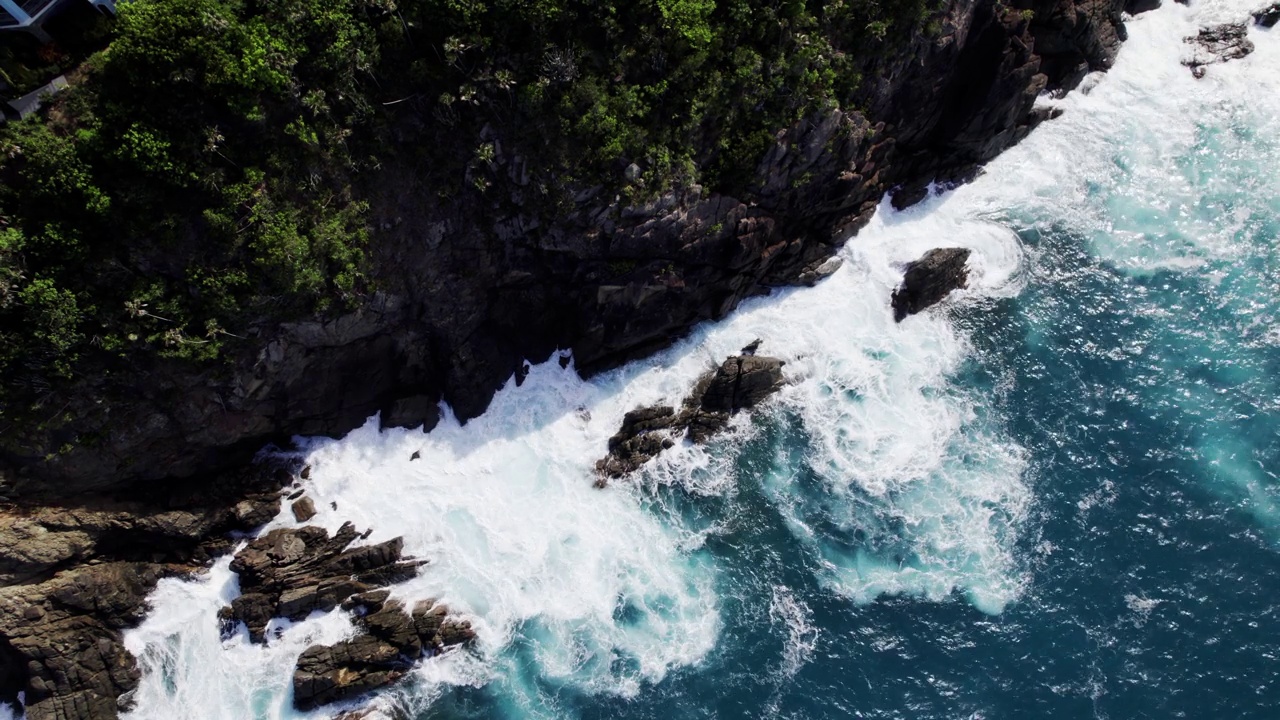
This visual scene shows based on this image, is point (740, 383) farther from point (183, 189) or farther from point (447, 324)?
point (183, 189)

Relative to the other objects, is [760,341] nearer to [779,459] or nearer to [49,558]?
[779,459]

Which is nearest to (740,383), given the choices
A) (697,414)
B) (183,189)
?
(697,414)

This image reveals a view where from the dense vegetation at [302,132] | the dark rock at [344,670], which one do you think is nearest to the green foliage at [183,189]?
the dense vegetation at [302,132]

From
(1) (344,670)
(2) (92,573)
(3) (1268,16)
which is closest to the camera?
(2) (92,573)

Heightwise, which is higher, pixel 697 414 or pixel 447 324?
pixel 447 324

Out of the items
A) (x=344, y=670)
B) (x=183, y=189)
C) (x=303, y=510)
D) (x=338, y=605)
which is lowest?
(x=344, y=670)

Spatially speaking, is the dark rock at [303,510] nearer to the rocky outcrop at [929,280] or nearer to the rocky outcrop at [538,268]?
the rocky outcrop at [538,268]

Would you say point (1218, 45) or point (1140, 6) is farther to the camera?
point (1140, 6)

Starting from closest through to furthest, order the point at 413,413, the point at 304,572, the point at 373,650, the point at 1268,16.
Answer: the point at 373,650, the point at 304,572, the point at 413,413, the point at 1268,16

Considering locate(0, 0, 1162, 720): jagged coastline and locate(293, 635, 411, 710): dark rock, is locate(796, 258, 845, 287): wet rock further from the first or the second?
locate(293, 635, 411, 710): dark rock
